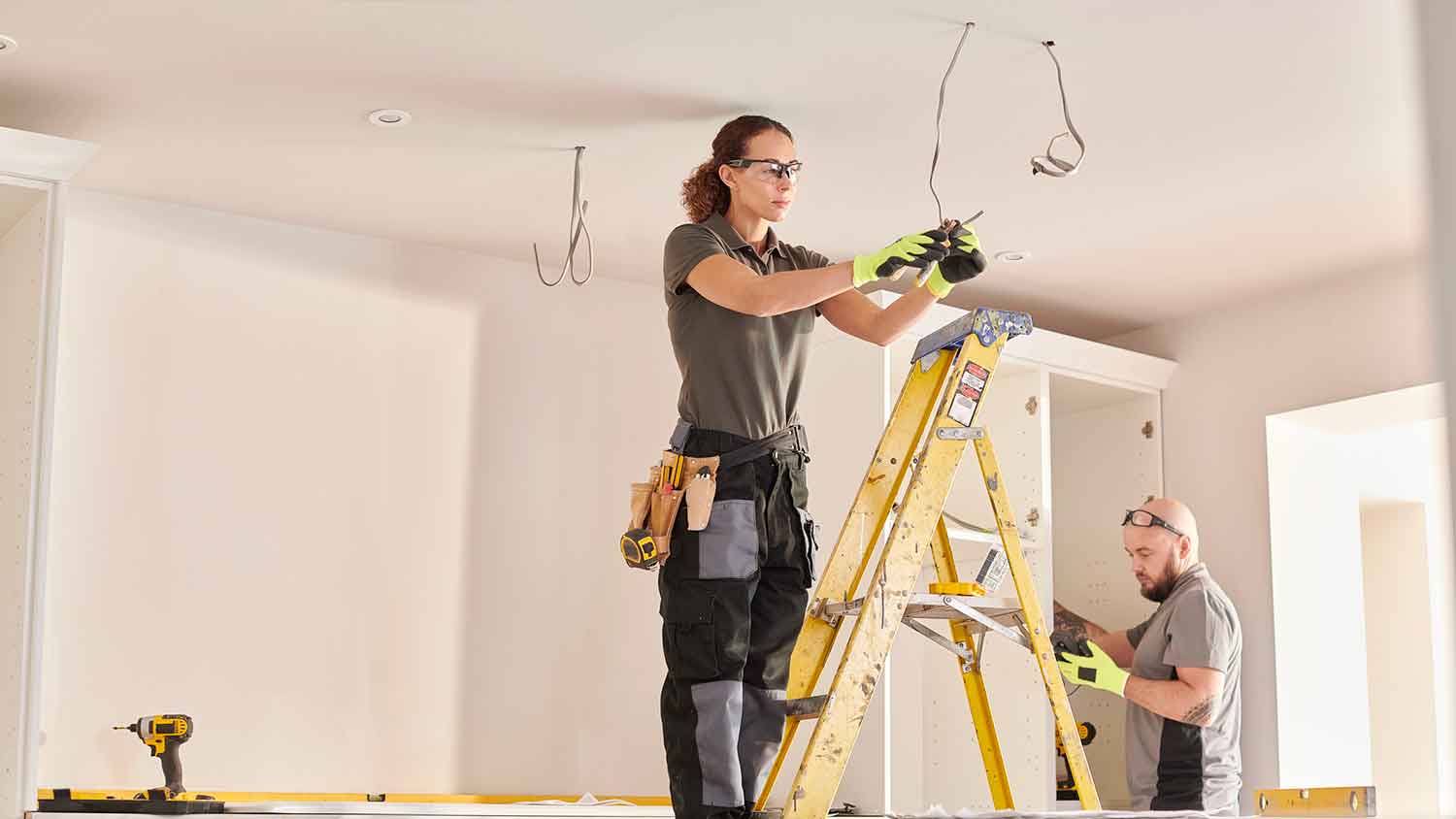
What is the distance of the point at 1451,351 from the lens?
1.56 feet

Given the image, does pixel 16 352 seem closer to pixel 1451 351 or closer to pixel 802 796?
pixel 802 796

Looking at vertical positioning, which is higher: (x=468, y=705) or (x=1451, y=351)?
(x=1451, y=351)

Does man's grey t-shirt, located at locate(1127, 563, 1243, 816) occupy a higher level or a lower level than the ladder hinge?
lower

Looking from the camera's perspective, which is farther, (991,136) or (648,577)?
(648,577)

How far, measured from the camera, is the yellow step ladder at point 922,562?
2.34m

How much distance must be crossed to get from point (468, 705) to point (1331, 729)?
101 inches

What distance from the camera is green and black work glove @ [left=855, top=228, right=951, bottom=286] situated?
2.28 metres

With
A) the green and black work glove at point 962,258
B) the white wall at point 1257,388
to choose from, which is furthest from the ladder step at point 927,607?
the white wall at point 1257,388

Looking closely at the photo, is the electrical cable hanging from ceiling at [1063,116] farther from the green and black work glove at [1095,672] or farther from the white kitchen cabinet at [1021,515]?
the green and black work glove at [1095,672]

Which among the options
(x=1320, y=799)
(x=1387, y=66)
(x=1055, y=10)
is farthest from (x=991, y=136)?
(x=1320, y=799)

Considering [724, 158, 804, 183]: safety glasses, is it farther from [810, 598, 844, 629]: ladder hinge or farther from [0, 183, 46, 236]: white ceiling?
[0, 183, 46, 236]: white ceiling

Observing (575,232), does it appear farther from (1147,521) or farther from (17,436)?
(1147,521)

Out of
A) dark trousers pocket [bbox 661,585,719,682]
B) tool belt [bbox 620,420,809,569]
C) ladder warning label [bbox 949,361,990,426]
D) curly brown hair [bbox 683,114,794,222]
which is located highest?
curly brown hair [bbox 683,114,794,222]

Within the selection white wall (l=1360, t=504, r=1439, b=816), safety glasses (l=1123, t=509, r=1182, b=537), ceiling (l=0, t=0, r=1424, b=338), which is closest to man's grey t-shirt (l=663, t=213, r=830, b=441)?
ceiling (l=0, t=0, r=1424, b=338)
